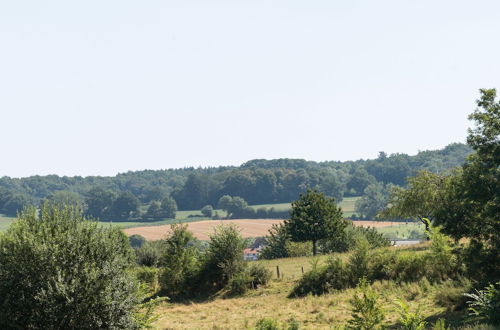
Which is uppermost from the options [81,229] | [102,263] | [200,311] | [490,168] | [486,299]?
[490,168]

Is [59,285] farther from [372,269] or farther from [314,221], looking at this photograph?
[314,221]

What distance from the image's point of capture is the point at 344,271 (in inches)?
1463

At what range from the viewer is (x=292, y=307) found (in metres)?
33.2

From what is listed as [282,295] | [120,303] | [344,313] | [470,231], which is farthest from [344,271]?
[120,303]

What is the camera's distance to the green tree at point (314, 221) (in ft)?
188

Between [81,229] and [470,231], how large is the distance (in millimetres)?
17986

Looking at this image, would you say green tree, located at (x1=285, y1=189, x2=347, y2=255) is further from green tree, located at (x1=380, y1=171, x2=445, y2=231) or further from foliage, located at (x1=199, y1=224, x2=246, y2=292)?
foliage, located at (x1=199, y1=224, x2=246, y2=292)

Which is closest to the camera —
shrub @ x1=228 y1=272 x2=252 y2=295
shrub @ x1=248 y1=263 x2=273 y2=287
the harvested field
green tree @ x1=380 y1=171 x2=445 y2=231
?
shrub @ x1=228 y1=272 x2=252 y2=295

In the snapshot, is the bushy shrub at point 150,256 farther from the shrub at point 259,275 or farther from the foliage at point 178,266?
the shrub at point 259,275

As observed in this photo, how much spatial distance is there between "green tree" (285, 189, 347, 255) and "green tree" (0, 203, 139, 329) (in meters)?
37.7

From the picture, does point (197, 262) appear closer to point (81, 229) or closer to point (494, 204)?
point (81, 229)

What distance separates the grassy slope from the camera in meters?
27.4

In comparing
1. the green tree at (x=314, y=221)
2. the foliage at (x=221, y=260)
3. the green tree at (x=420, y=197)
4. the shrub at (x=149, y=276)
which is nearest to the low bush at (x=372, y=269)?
the foliage at (x=221, y=260)

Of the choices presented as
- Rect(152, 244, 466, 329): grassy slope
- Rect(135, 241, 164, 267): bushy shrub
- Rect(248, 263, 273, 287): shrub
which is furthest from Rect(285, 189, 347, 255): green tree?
Rect(152, 244, 466, 329): grassy slope
